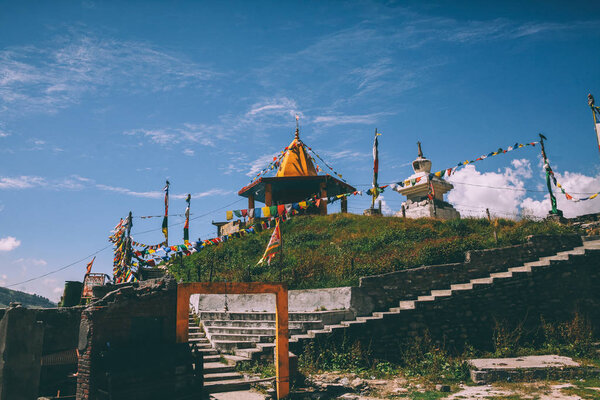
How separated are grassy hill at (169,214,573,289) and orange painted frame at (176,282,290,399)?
255cm

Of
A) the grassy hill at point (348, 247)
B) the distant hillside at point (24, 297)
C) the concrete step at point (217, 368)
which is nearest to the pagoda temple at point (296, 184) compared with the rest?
the grassy hill at point (348, 247)

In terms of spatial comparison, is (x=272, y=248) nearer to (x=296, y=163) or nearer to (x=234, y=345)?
(x=234, y=345)

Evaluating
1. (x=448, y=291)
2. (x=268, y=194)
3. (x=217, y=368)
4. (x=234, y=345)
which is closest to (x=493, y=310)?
(x=448, y=291)

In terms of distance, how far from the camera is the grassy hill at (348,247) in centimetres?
1485

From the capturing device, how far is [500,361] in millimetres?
10148

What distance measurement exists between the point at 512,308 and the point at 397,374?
443cm

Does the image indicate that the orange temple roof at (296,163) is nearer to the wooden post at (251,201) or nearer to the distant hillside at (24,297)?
the wooden post at (251,201)

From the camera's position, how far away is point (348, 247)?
18.2 meters

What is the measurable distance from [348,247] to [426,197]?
7891mm

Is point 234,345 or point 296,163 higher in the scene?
point 296,163

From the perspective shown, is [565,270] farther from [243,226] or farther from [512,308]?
[243,226]

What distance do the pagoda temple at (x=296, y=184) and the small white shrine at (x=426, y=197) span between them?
477 centimetres

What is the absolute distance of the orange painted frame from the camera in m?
8.89

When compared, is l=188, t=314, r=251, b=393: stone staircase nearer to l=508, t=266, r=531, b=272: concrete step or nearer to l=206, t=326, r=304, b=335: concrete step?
l=206, t=326, r=304, b=335: concrete step
